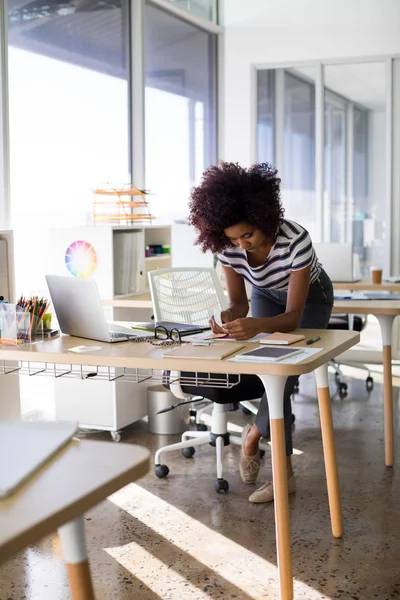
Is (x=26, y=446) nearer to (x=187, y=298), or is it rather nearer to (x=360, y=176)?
(x=187, y=298)

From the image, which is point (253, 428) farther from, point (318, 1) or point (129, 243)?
point (318, 1)

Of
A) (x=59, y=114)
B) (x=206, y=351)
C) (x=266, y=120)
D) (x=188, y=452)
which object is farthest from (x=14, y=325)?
(x=266, y=120)

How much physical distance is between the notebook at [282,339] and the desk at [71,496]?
1380 millimetres

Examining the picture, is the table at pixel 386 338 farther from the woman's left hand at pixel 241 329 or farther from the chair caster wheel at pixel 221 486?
the woman's left hand at pixel 241 329

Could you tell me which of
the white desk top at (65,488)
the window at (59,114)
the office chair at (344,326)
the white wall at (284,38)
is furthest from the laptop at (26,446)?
the white wall at (284,38)

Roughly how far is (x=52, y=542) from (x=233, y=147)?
482 cm

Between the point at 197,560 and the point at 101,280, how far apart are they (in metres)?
2.04

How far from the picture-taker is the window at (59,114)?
4.57 m

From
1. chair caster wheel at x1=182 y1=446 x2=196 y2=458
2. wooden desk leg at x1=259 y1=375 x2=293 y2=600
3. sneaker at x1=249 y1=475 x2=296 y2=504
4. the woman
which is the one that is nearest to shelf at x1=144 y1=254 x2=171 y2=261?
chair caster wheel at x1=182 y1=446 x2=196 y2=458

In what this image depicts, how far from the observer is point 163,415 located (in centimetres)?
443

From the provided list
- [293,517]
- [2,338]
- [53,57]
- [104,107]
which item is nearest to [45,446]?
[2,338]

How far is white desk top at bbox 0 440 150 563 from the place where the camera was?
1.04m

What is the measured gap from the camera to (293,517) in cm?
315

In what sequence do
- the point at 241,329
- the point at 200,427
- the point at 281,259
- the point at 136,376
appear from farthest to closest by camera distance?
the point at 200,427
the point at 281,259
the point at 241,329
the point at 136,376
